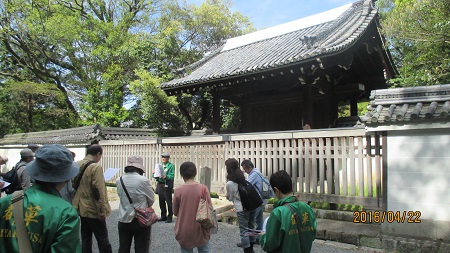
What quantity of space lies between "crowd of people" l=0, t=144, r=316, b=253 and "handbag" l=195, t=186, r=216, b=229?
5 cm

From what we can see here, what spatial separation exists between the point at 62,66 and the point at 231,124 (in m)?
12.5

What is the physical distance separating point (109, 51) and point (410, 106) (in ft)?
52.6

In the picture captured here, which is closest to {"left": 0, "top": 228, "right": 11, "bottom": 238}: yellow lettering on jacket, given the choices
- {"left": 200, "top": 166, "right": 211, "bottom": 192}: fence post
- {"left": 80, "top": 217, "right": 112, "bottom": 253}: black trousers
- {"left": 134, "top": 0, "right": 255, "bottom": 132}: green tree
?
{"left": 80, "top": 217, "right": 112, "bottom": 253}: black trousers

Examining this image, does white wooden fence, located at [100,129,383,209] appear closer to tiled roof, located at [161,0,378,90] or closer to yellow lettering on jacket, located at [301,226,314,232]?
tiled roof, located at [161,0,378,90]

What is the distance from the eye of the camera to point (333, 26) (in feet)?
32.9

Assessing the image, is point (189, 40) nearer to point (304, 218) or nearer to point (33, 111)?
point (33, 111)

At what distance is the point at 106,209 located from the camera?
14.2 feet

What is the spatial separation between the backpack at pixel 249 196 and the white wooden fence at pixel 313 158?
268 centimetres

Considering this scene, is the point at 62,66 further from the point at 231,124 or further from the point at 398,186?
the point at 398,186

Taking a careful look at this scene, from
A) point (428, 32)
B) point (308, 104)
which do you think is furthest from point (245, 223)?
point (428, 32)

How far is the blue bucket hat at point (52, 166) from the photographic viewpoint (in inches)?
82.0

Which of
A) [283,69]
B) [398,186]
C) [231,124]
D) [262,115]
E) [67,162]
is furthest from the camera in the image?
[231,124]

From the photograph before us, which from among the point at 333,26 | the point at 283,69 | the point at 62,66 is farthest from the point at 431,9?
the point at 62,66

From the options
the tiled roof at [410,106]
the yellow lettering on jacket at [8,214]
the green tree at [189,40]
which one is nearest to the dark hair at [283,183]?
the yellow lettering on jacket at [8,214]
